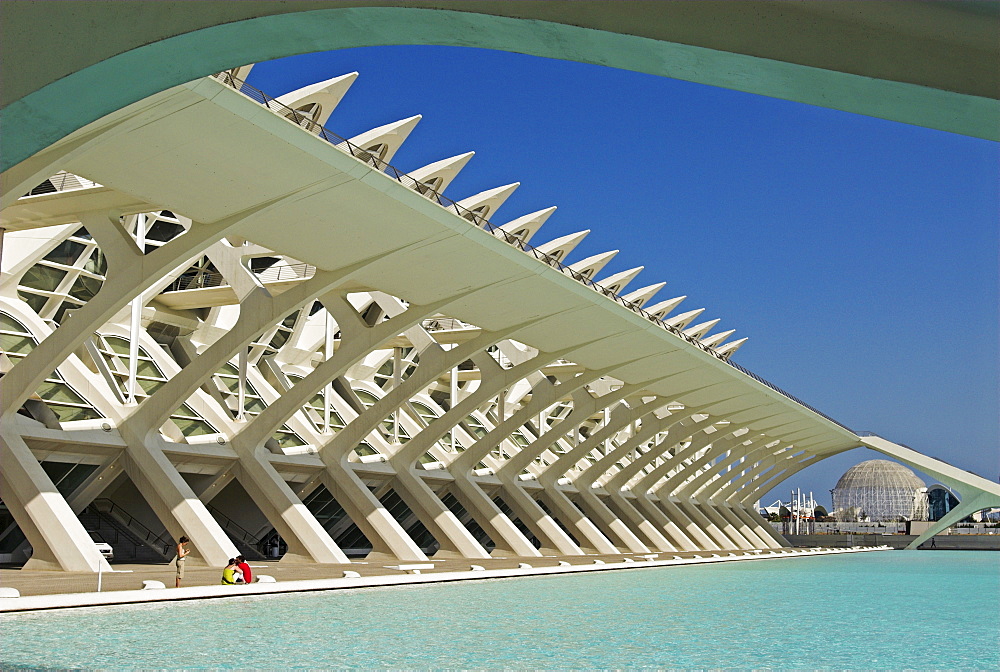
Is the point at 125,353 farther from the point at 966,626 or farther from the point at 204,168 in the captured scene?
the point at 966,626

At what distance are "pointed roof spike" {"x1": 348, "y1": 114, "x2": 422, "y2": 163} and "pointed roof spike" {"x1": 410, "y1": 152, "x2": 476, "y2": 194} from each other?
1.58m

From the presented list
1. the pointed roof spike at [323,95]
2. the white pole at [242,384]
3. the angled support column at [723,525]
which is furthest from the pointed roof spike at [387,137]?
the angled support column at [723,525]

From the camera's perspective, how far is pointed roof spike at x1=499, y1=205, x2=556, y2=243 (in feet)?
99.6

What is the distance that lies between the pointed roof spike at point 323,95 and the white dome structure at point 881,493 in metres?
99.0

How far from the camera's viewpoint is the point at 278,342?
31.8 meters

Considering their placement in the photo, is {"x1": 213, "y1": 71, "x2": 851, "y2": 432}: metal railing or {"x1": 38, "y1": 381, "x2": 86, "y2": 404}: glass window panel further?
{"x1": 38, "y1": 381, "x2": 86, "y2": 404}: glass window panel

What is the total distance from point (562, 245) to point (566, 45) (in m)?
27.7

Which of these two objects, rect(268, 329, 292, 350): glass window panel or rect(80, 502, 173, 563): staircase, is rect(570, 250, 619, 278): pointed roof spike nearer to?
rect(268, 329, 292, 350): glass window panel

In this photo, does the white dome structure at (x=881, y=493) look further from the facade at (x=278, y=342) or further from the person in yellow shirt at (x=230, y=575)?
the person in yellow shirt at (x=230, y=575)

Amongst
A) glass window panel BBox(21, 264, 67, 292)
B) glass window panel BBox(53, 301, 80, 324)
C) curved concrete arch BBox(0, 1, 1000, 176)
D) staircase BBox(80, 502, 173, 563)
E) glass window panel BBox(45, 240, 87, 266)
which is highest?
glass window panel BBox(45, 240, 87, 266)

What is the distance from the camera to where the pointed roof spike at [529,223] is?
30.3 metres

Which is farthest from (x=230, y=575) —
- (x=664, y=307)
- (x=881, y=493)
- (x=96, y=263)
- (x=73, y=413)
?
(x=881, y=493)

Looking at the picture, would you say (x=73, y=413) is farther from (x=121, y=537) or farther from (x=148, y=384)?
(x=121, y=537)

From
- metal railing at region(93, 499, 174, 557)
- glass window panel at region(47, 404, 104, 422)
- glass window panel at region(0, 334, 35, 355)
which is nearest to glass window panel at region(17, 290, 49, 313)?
glass window panel at region(0, 334, 35, 355)
